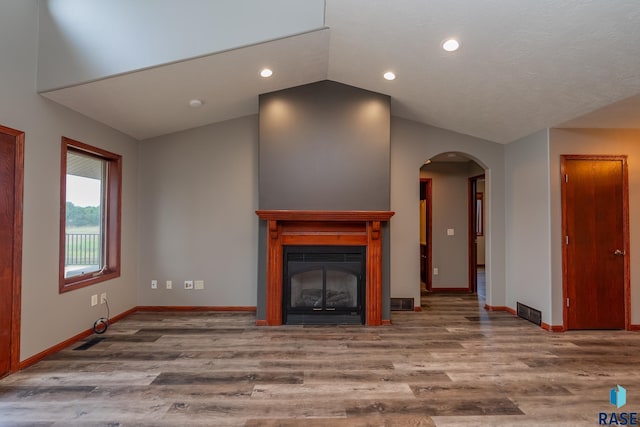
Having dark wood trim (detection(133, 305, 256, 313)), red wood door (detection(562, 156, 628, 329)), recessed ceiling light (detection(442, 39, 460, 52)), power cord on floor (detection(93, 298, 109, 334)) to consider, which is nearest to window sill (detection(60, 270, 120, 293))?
power cord on floor (detection(93, 298, 109, 334))

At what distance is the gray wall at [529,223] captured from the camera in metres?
4.09

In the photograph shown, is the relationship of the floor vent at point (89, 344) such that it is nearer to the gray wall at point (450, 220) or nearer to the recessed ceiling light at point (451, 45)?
the recessed ceiling light at point (451, 45)

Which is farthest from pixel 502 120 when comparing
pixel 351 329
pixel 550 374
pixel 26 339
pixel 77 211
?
pixel 26 339

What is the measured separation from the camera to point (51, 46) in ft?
9.97

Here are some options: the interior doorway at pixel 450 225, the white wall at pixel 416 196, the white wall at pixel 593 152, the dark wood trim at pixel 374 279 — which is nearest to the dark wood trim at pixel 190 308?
the dark wood trim at pixel 374 279

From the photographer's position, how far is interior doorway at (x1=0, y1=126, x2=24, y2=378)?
8.84 ft

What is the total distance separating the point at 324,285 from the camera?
4250 millimetres

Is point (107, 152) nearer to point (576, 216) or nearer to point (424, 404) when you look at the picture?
point (424, 404)

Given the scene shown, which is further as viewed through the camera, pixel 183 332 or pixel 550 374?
pixel 183 332

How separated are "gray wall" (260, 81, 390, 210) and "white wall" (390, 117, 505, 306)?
2.33 ft

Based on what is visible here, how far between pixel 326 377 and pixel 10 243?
9.07 ft

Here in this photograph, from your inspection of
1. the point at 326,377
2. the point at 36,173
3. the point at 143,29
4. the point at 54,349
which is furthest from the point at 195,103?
the point at 326,377

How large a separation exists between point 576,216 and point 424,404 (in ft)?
10.2

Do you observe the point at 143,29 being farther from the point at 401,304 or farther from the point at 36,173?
the point at 401,304
